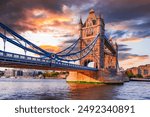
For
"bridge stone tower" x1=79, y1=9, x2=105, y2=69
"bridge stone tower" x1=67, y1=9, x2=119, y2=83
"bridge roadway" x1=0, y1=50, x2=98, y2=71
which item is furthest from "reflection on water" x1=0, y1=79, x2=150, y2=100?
"bridge stone tower" x1=79, y1=9, x2=105, y2=69

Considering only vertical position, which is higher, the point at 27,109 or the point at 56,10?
the point at 56,10

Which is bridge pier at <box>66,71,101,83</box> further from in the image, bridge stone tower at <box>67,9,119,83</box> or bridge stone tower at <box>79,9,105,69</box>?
bridge stone tower at <box>79,9,105,69</box>

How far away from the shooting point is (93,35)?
3234 centimetres

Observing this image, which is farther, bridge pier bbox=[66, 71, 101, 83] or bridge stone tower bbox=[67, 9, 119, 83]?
bridge stone tower bbox=[67, 9, 119, 83]

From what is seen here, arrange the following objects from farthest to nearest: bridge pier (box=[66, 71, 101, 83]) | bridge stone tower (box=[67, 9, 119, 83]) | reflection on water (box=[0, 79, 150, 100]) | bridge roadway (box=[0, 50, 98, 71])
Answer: bridge stone tower (box=[67, 9, 119, 83]), bridge pier (box=[66, 71, 101, 83]), reflection on water (box=[0, 79, 150, 100]), bridge roadway (box=[0, 50, 98, 71])

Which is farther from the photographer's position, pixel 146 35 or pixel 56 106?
pixel 146 35

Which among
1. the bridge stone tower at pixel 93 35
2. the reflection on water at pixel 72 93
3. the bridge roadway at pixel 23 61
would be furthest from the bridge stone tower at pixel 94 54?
the bridge roadway at pixel 23 61

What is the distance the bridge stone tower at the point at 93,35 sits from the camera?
31.6 meters

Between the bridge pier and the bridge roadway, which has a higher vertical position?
the bridge roadway

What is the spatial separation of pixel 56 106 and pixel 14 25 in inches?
300

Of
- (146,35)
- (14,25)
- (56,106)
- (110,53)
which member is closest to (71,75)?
(110,53)

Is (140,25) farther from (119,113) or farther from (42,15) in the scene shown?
(119,113)

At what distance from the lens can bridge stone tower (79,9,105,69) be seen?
104 ft

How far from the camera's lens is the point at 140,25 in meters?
17.0
